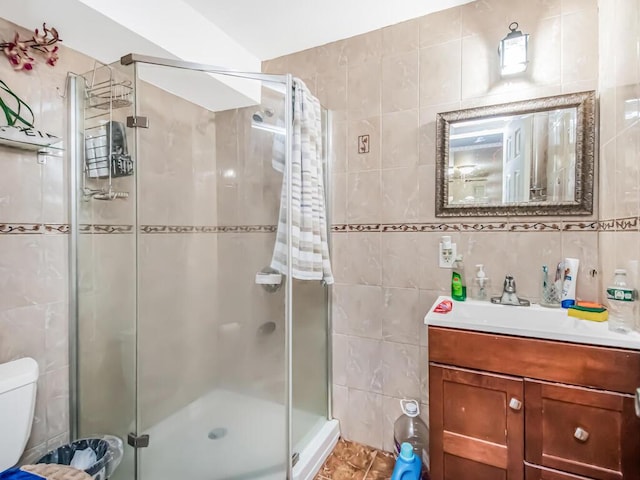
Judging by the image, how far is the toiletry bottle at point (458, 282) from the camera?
59.2 inches

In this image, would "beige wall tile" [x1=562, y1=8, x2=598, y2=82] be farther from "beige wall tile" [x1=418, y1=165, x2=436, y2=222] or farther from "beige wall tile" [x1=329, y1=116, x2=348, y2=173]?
"beige wall tile" [x1=329, y1=116, x2=348, y2=173]

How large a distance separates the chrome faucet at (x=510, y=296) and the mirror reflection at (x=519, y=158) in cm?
31

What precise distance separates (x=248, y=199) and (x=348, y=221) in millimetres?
590

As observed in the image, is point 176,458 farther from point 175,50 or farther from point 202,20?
point 202,20

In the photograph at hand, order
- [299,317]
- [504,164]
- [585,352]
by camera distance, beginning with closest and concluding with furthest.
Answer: [585,352]
[504,164]
[299,317]

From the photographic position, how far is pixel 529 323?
1.28 m

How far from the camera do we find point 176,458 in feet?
4.49

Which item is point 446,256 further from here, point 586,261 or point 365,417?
point 365,417

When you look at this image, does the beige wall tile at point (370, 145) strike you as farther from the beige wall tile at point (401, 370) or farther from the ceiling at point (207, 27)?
the beige wall tile at point (401, 370)

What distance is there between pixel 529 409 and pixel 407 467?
0.61 m

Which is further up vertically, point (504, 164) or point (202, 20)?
point (202, 20)

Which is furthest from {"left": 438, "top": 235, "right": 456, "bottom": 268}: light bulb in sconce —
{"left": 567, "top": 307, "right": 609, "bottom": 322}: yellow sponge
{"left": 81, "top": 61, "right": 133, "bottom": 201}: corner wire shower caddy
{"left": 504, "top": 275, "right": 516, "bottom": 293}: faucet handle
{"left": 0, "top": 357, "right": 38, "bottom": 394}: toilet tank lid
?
{"left": 0, "top": 357, "right": 38, "bottom": 394}: toilet tank lid

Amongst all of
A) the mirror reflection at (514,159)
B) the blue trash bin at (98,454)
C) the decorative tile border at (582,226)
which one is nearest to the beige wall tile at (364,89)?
the mirror reflection at (514,159)

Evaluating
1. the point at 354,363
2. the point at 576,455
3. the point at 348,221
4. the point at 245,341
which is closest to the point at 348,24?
the point at 348,221
